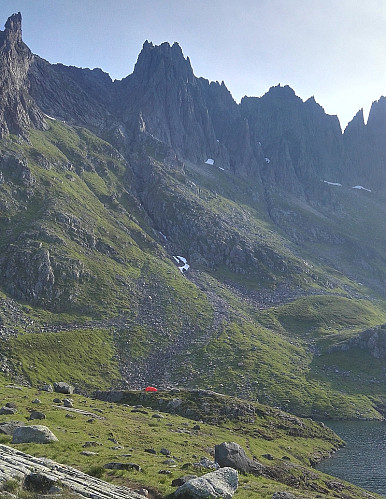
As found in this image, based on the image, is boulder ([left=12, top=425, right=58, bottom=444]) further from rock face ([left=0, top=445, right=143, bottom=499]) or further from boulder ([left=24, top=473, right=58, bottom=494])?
boulder ([left=24, top=473, right=58, bottom=494])

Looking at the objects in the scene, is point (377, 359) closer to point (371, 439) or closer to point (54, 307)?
point (371, 439)

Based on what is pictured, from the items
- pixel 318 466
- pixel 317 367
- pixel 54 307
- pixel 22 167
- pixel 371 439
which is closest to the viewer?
pixel 318 466

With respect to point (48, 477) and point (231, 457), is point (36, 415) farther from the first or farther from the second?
point (48, 477)

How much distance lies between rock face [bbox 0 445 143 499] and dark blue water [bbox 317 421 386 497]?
6103 cm

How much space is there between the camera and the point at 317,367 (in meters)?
156

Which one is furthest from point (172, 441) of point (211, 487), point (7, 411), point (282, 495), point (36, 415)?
point (211, 487)

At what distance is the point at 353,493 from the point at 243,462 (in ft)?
83.7

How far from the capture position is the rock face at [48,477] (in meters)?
23.1

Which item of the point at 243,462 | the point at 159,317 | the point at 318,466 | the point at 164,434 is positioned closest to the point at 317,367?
the point at 159,317

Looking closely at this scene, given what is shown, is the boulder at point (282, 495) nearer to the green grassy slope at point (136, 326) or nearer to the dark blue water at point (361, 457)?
the dark blue water at point (361, 457)

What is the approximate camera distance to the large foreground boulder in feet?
95.3

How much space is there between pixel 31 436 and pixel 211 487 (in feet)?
65.9

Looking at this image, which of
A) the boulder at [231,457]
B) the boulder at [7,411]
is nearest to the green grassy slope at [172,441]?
the boulder at [7,411]

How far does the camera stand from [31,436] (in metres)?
39.7
